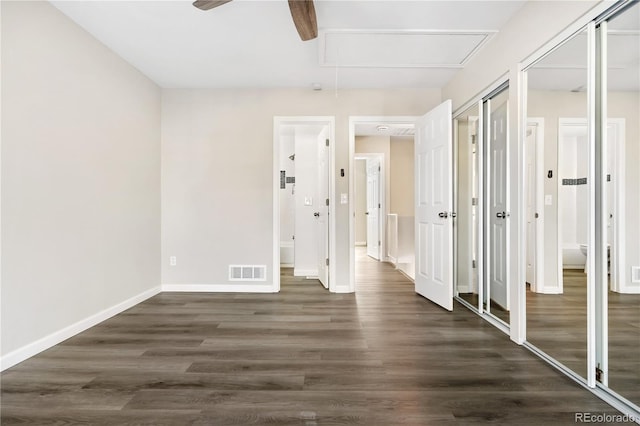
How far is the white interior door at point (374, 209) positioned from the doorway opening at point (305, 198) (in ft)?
6.32

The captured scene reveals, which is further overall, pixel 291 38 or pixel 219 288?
pixel 219 288

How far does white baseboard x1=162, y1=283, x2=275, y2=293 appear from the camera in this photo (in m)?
4.02

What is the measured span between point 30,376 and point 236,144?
2899 mm

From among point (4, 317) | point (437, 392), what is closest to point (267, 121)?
point (4, 317)

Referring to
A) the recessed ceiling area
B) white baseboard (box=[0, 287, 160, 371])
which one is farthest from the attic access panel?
white baseboard (box=[0, 287, 160, 371])

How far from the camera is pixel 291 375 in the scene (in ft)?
6.43

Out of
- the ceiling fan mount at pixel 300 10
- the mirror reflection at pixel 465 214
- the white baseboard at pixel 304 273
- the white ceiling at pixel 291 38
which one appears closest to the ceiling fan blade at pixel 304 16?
the ceiling fan mount at pixel 300 10

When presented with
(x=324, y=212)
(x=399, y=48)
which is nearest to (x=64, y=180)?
(x=324, y=212)

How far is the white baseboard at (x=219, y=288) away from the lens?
4.02 m

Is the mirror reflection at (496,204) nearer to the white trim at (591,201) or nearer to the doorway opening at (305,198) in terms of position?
the white trim at (591,201)

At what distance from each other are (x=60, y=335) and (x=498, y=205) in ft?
12.4

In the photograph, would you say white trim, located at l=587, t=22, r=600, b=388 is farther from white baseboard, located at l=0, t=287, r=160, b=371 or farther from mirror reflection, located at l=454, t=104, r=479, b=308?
white baseboard, located at l=0, t=287, r=160, b=371

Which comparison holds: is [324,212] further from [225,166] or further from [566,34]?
[566,34]

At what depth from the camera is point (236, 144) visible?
13.3ft
